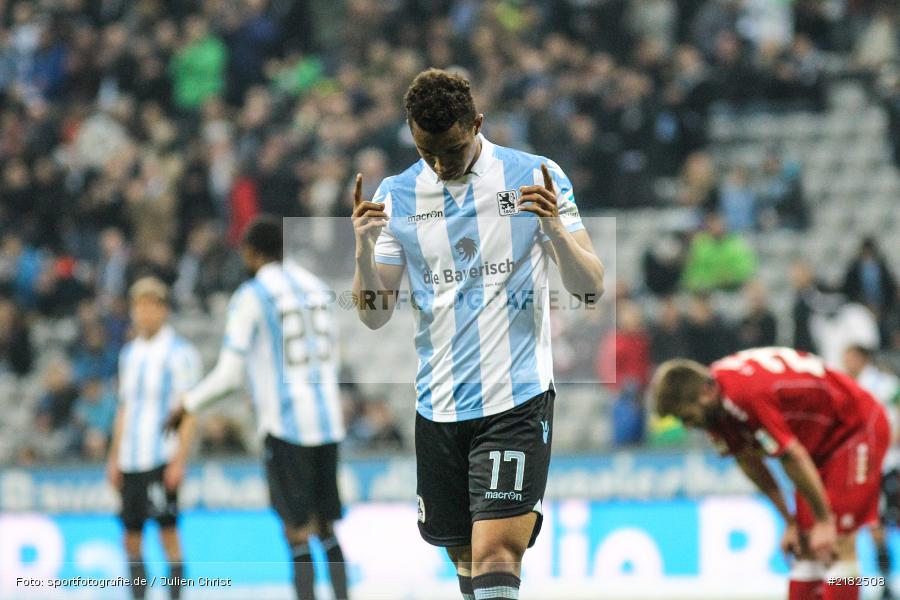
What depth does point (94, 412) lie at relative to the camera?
14.6m

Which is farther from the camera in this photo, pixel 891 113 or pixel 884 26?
pixel 884 26

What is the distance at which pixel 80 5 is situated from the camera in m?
19.7

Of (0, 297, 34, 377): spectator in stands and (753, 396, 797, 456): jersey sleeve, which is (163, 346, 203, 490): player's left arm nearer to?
(753, 396, 797, 456): jersey sleeve

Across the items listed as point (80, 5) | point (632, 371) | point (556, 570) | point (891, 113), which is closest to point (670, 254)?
point (632, 371)

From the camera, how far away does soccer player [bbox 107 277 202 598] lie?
9781 millimetres

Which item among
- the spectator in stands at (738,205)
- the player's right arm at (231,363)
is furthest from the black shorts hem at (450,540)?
the spectator in stands at (738,205)

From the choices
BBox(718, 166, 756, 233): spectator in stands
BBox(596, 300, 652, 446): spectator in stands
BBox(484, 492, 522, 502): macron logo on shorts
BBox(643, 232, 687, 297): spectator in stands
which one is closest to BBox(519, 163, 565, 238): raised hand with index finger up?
BBox(484, 492, 522, 502): macron logo on shorts

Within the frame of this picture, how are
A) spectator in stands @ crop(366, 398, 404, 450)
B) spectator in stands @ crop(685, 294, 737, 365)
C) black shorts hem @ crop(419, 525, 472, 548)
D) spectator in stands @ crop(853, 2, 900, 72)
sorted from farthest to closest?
spectator in stands @ crop(853, 2, 900, 72) → spectator in stands @ crop(685, 294, 737, 365) → spectator in stands @ crop(366, 398, 404, 450) → black shorts hem @ crop(419, 525, 472, 548)

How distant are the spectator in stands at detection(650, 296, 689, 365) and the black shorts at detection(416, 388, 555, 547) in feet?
27.6

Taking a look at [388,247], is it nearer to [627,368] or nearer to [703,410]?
[703,410]

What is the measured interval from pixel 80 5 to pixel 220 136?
4.12 meters

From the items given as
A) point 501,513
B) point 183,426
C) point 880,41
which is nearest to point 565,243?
point 501,513

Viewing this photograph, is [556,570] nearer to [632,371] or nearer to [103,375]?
[632,371]

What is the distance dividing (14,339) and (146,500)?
685 cm
